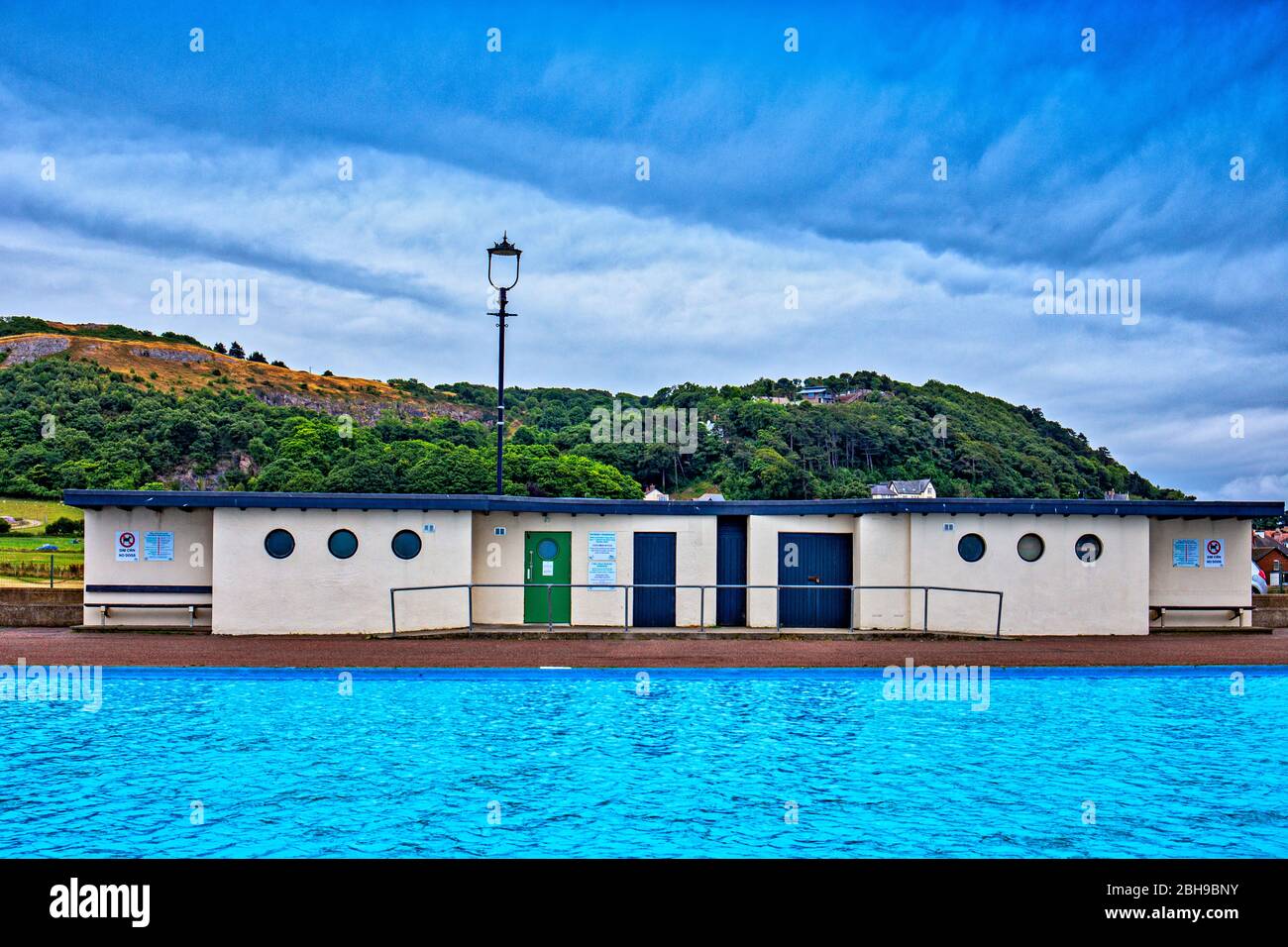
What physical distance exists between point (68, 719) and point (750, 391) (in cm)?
13528

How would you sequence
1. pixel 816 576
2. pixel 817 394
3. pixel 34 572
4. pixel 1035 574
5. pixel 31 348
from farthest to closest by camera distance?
pixel 31 348 < pixel 817 394 < pixel 34 572 < pixel 816 576 < pixel 1035 574

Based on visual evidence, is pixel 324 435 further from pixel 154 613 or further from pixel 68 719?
pixel 68 719

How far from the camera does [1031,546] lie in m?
20.3

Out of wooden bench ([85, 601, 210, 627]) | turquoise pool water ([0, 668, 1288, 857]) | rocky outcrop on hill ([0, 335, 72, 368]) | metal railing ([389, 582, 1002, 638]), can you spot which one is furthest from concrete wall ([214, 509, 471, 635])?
rocky outcrop on hill ([0, 335, 72, 368])

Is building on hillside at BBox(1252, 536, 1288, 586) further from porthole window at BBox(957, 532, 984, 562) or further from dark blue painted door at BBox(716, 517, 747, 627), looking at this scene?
dark blue painted door at BBox(716, 517, 747, 627)

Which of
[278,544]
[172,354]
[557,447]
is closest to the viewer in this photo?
[278,544]

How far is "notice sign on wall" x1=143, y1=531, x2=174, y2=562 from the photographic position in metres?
19.5

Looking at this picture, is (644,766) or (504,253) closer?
(644,766)

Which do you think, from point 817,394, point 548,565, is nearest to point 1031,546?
point 548,565

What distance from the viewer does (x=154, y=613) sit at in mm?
19609

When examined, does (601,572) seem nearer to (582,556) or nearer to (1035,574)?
(582,556)

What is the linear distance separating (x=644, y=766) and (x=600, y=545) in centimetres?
973

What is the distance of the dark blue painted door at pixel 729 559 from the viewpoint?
21.5 meters
